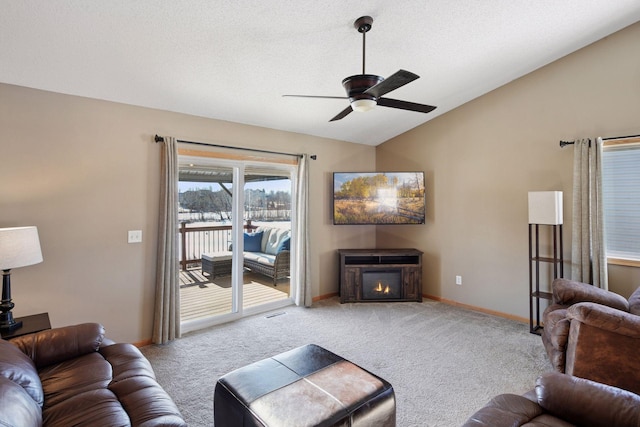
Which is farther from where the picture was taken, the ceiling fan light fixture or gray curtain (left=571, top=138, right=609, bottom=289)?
gray curtain (left=571, top=138, right=609, bottom=289)

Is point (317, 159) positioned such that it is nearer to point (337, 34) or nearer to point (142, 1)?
point (337, 34)

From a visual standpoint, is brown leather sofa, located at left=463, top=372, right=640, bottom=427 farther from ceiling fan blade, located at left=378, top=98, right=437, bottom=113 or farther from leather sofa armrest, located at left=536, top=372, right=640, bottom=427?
ceiling fan blade, located at left=378, top=98, right=437, bottom=113

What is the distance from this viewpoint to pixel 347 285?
4.77 meters

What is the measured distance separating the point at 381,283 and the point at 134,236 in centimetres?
335

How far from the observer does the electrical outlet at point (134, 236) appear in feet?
10.7

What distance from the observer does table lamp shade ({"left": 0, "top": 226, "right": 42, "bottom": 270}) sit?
221 cm

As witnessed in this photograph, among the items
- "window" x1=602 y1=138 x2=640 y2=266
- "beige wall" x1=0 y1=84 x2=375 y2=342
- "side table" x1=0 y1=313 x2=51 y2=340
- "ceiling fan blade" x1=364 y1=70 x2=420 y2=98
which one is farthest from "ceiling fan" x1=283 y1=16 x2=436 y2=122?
"side table" x1=0 y1=313 x2=51 y2=340

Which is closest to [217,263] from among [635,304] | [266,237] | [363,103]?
[266,237]

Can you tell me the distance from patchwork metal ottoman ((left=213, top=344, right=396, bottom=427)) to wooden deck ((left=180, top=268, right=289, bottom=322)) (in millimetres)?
2230

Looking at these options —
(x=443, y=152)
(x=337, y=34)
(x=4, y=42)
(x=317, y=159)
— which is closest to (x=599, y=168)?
(x=443, y=152)

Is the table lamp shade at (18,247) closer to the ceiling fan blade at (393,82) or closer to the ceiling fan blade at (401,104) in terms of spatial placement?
the ceiling fan blade at (393,82)

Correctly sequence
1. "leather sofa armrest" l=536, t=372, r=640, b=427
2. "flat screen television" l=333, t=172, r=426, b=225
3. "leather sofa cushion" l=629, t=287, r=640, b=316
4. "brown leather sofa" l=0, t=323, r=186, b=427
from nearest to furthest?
1. "leather sofa armrest" l=536, t=372, r=640, b=427
2. "brown leather sofa" l=0, t=323, r=186, b=427
3. "leather sofa cushion" l=629, t=287, r=640, b=316
4. "flat screen television" l=333, t=172, r=426, b=225

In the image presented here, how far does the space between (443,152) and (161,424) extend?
4.64m

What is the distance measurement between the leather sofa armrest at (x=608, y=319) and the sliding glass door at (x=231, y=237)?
342cm
